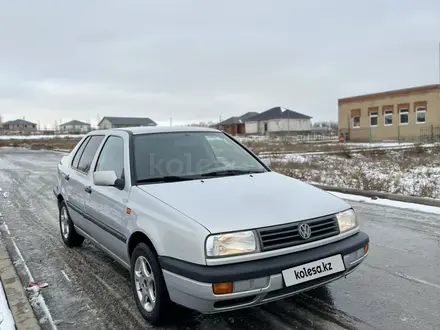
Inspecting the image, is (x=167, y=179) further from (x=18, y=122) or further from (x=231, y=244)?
(x=18, y=122)

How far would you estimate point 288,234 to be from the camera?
3006 millimetres

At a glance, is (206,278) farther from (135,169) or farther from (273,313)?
(135,169)

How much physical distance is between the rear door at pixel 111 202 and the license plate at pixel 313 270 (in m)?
1.51

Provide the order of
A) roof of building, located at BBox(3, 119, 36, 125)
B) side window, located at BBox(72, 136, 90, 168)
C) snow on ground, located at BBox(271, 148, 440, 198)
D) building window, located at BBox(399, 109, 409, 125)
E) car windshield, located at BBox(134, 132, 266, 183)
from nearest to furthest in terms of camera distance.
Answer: car windshield, located at BBox(134, 132, 266, 183) → side window, located at BBox(72, 136, 90, 168) → snow on ground, located at BBox(271, 148, 440, 198) → building window, located at BBox(399, 109, 409, 125) → roof of building, located at BBox(3, 119, 36, 125)

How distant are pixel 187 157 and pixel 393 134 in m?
37.4

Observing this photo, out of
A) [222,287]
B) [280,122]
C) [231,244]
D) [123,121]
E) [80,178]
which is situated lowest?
[222,287]

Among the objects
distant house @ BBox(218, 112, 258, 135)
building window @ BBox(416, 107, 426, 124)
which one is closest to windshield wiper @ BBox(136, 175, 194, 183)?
building window @ BBox(416, 107, 426, 124)

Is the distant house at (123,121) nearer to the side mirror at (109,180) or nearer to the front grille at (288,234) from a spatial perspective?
the side mirror at (109,180)

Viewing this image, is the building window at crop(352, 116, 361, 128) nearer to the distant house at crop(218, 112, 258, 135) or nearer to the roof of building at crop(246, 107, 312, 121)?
the roof of building at crop(246, 107, 312, 121)

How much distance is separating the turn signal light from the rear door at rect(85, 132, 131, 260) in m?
1.18

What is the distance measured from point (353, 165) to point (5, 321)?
13.6 metres

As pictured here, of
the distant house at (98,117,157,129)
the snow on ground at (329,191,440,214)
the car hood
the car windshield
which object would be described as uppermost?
the distant house at (98,117,157,129)

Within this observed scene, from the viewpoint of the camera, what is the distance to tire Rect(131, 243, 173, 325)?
319cm

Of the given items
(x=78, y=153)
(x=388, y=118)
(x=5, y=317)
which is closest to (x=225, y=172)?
(x=5, y=317)
